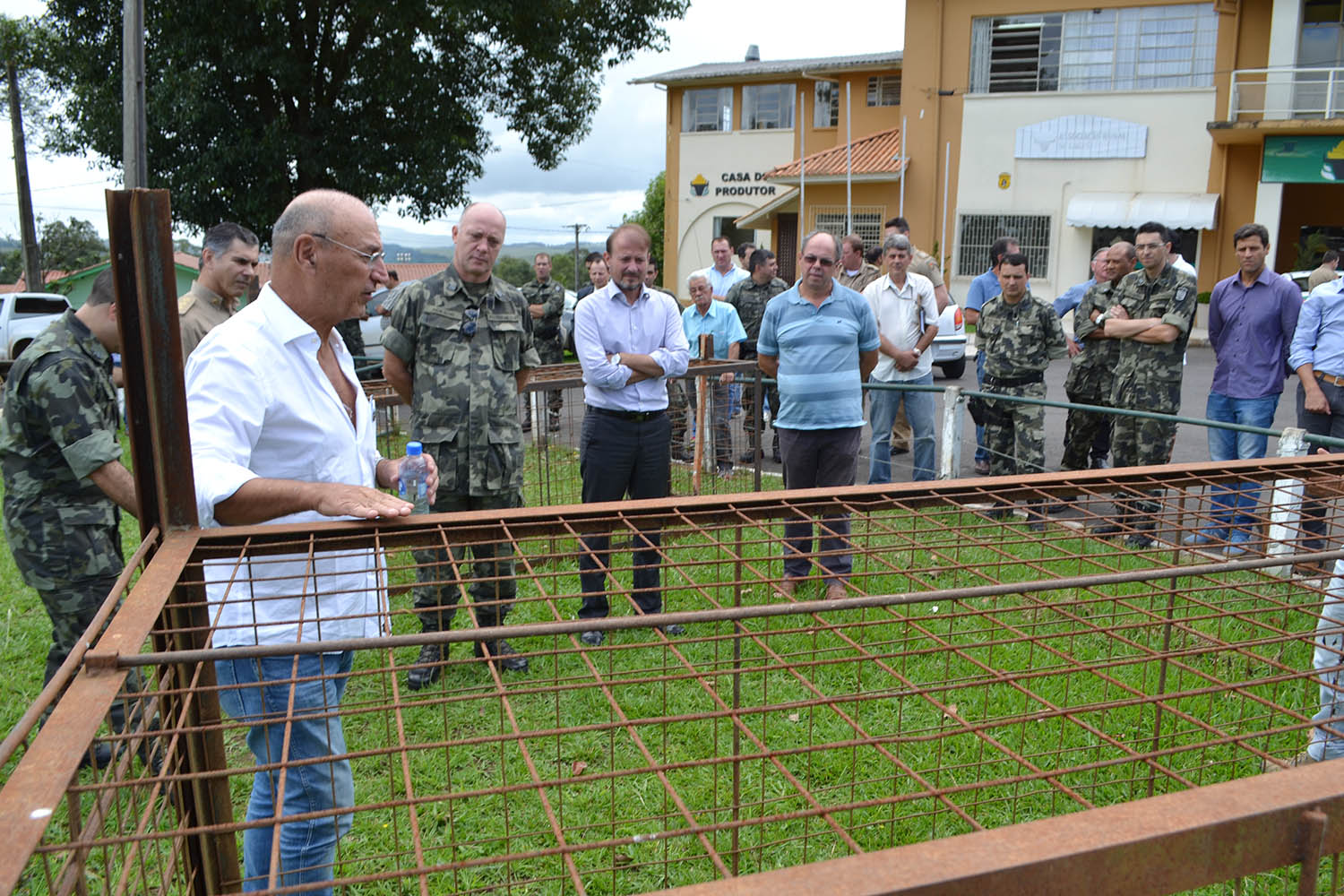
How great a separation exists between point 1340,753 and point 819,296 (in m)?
3.42

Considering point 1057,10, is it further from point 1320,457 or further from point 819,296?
point 1320,457

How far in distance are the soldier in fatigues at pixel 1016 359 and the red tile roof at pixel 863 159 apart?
18163 mm

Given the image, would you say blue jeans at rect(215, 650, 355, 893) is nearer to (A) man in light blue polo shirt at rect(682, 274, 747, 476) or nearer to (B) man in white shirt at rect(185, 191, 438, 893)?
(B) man in white shirt at rect(185, 191, 438, 893)

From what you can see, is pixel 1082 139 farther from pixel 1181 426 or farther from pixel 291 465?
pixel 291 465

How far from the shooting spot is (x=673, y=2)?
1769 cm

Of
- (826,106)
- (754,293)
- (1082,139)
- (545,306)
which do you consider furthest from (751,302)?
(826,106)

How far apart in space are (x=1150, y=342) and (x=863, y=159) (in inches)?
807

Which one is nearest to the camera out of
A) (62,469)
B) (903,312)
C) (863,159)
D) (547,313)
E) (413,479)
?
(413,479)

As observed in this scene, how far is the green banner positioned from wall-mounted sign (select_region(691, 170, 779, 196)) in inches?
538

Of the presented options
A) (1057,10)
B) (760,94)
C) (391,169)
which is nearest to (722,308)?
(391,169)

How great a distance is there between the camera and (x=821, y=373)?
19.0 feet

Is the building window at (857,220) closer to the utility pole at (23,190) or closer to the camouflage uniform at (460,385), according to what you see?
the utility pole at (23,190)

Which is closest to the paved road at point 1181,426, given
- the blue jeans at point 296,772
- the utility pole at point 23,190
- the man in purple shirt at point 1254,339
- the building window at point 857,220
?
the man in purple shirt at point 1254,339

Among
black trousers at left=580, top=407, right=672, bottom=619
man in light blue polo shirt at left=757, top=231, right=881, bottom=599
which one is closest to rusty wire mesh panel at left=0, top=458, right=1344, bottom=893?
black trousers at left=580, top=407, right=672, bottom=619
